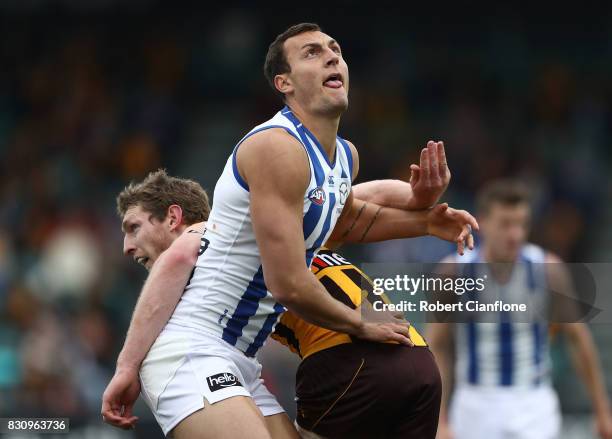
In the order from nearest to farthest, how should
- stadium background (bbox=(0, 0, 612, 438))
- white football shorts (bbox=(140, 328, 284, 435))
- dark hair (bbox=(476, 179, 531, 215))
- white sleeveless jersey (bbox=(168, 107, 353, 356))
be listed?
white football shorts (bbox=(140, 328, 284, 435)) → white sleeveless jersey (bbox=(168, 107, 353, 356)) → dark hair (bbox=(476, 179, 531, 215)) → stadium background (bbox=(0, 0, 612, 438))

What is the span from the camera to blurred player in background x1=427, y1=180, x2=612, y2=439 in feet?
24.2

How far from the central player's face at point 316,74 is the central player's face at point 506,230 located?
3.17m

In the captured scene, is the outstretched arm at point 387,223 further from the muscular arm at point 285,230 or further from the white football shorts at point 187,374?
the white football shorts at point 187,374

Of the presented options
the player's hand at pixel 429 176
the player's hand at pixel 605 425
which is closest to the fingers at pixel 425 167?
the player's hand at pixel 429 176

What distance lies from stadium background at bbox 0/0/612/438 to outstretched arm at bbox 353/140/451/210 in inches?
224

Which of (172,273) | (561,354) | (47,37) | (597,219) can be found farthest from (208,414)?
(47,37)

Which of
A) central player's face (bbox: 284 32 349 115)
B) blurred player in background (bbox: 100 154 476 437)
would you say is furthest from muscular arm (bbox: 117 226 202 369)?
central player's face (bbox: 284 32 349 115)

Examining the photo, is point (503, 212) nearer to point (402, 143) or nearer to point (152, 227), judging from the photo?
point (152, 227)

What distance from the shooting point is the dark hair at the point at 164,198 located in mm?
4859

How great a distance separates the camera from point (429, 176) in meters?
4.79

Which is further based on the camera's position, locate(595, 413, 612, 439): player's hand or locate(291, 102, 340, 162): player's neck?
locate(595, 413, 612, 439): player's hand

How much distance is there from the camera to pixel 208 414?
4199 millimetres

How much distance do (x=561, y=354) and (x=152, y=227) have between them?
268 inches

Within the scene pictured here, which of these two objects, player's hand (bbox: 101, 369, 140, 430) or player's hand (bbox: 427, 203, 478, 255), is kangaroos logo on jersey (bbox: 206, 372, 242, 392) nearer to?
player's hand (bbox: 101, 369, 140, 430)
